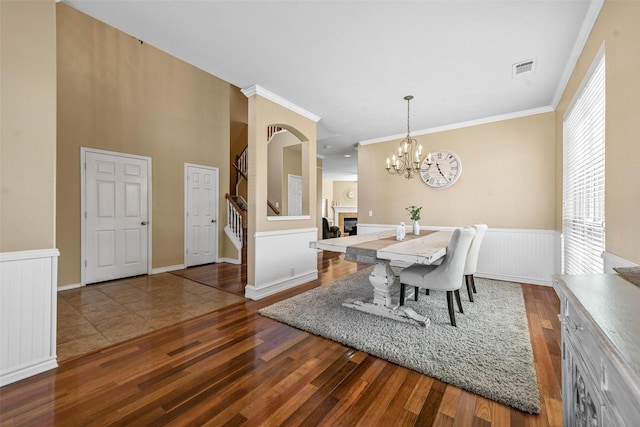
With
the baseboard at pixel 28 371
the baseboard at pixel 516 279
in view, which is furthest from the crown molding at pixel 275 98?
the baseboard at pixel 516 279

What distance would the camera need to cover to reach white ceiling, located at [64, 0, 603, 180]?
6.40 ft

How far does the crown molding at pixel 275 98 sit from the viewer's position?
128 inches

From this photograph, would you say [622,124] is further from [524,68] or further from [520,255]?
[520,255]

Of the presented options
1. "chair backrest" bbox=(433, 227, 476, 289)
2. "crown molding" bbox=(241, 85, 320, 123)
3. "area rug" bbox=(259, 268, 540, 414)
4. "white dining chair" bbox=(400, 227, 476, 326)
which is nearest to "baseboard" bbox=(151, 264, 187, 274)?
"area rug" bbox=(259, 268, 540, 414)

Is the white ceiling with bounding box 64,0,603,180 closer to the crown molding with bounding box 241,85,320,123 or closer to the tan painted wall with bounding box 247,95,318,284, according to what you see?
the crown molding with bounding box 241,85,320,123

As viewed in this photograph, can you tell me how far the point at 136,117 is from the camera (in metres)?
4.43

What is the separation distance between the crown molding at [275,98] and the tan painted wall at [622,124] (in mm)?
2985

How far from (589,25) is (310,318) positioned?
328cm

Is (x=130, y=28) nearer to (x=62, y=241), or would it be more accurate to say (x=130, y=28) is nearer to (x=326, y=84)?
(x=326, y=84)

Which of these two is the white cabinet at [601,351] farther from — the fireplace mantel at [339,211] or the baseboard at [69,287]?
the fireplace mantel at [339,211]

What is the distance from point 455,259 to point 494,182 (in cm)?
250

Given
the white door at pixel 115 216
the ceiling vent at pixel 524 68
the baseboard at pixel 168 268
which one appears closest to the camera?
the ceiling vent at pixel 524 68

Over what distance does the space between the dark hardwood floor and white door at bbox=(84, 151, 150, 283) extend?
2.52 m

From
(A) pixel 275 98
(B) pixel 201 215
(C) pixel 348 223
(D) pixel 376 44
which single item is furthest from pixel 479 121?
(C) pixel 348 223
